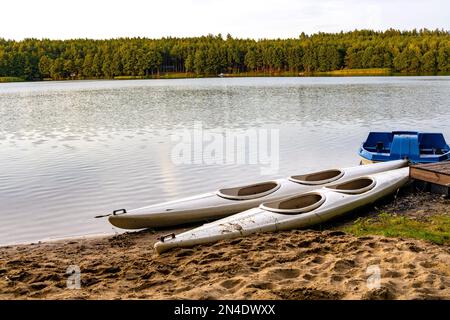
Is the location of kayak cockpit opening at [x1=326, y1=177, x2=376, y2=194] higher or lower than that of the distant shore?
lower

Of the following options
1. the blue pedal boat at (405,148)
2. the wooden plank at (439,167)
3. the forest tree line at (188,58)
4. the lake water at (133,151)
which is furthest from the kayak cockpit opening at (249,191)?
the forest tree line at (188,58)

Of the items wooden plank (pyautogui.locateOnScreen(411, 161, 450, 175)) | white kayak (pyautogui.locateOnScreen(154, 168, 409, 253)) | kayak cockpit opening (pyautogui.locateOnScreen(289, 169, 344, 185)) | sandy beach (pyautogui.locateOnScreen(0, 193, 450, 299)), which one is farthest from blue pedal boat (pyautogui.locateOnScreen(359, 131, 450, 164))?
sandy beach (pyautogui.locateOnScreen(0, 193, 450, 299))

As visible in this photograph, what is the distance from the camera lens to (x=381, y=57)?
117438mm

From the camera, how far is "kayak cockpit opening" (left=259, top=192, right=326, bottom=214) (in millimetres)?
8195

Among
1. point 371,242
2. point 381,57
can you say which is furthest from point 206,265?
point 381,57

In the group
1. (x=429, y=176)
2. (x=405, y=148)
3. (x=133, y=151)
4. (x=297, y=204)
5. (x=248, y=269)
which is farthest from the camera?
(x=133, y=151)

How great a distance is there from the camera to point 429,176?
9.88 metres

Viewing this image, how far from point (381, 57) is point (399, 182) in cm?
11655

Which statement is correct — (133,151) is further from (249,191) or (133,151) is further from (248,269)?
(248,269)

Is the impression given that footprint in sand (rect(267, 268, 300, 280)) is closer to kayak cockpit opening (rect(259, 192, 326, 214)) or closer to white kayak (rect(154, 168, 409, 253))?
white kayak (rect(154, 168, 409, 253))

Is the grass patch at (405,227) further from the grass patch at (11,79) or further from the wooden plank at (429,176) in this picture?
the grass patch at (11,79)

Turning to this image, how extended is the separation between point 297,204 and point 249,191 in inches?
51.1

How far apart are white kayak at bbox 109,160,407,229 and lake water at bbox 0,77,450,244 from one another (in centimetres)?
101

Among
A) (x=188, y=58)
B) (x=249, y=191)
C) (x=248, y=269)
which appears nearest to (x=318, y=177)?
(x=249, y=191)
